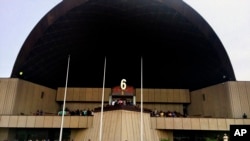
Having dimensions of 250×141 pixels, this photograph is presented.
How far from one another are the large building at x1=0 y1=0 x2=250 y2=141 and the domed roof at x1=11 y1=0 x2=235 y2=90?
0.32 ft

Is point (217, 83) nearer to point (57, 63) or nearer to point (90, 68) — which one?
point (90, 68)

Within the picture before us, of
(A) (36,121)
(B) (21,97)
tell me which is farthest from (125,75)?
(B) (21,97)

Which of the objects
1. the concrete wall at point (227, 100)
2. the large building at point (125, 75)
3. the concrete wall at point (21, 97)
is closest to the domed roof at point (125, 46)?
the large building at point (125, 75)

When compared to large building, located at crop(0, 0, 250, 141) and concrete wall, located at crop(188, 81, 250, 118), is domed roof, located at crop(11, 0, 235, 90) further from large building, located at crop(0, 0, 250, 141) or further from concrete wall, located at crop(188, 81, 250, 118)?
concrete wall, located at crop(188, 81, 250, 118)

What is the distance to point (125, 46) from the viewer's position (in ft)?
83.5

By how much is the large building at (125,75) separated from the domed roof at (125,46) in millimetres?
97

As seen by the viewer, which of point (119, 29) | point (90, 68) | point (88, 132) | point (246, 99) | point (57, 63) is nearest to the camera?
point (88, 132)

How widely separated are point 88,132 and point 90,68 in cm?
1023

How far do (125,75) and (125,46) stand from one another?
5180 millimetres

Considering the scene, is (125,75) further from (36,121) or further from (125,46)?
(36,121)

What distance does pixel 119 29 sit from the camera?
2342cm

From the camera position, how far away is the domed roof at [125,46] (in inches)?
832

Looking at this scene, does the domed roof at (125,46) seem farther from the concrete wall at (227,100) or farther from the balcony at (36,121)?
the balcony at (36,121)

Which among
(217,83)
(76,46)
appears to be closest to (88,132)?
(76,46)
